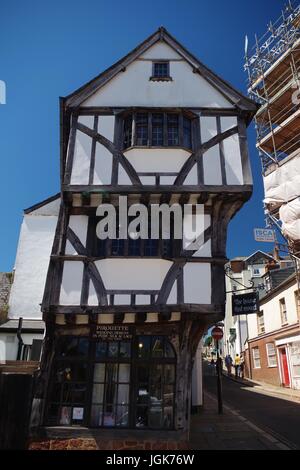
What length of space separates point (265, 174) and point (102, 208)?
57.9 feet

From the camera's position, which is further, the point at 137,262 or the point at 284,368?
the point at 284,368

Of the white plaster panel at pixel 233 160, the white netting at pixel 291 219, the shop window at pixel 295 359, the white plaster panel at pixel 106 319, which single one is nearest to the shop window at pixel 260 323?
the shop window at pixel 295 359

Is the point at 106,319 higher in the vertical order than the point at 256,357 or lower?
higher

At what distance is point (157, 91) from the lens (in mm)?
10336

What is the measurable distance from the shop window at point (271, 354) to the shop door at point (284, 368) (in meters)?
1.20

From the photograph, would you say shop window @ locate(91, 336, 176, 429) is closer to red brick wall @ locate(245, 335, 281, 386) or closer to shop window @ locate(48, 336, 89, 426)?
shop window @ locate(48, 336, 89, 426)

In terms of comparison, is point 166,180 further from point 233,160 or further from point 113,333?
point 113,333

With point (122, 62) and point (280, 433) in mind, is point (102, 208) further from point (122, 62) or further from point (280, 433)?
point (280, 433)

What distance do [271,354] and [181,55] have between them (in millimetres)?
18759

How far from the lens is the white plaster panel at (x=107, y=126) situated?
32.2ft

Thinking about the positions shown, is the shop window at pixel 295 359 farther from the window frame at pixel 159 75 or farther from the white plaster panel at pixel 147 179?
the window frame at pixel 159 75

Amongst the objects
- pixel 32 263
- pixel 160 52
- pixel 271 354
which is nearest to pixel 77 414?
pixel 32 263

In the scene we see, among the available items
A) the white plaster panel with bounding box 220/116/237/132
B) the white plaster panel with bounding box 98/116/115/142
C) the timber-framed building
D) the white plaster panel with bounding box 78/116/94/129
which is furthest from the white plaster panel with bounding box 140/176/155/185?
the white plaster panel with bounding box 220/116/237/132

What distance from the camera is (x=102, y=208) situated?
921 cm
